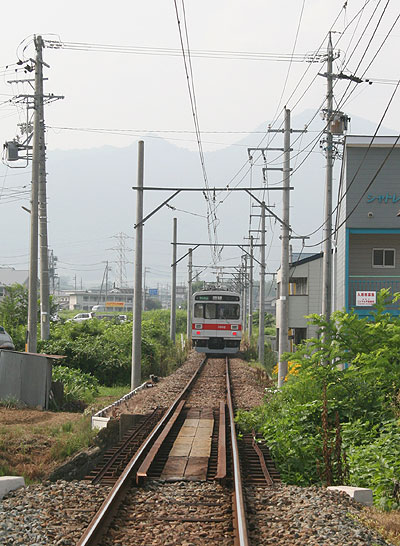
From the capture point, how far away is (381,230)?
2509 centimetres

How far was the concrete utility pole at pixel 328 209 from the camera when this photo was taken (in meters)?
17.8

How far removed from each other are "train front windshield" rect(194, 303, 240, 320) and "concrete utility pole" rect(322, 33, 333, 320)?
51.5ft

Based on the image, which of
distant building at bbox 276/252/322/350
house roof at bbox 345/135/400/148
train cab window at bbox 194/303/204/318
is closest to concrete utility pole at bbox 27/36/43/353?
house roof at bbox 345/135/400/148

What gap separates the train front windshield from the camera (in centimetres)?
3372

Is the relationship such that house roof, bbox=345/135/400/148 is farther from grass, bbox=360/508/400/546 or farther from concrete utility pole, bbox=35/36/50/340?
grass, bbox=360/508/400/546

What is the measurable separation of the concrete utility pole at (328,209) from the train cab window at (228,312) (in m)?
15.7

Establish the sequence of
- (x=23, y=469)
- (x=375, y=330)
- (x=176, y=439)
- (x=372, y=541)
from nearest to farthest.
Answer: (x=372, y=541), (x=23, y=469), (x=176, y=439), (x=375, y=330)

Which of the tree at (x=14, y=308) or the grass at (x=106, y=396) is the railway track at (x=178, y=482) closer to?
the grass at (x=106, y=396)

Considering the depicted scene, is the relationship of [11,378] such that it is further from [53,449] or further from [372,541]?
[372,541]

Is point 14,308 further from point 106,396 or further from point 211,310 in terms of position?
point 106,396

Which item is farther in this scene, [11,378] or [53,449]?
[11,378]

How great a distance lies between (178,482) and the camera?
8.72 metres

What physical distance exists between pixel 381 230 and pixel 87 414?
14220 millimetres

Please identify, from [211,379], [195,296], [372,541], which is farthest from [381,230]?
[372,541]
